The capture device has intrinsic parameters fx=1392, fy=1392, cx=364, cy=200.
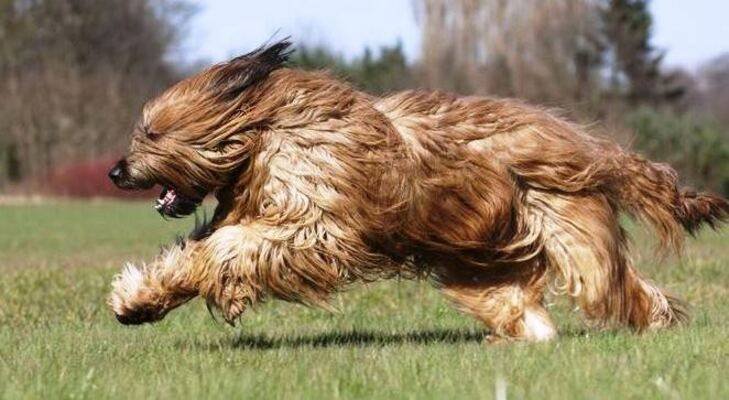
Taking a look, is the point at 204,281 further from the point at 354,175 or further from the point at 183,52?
the point at 183,52

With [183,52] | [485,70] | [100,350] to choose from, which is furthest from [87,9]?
[100,350]

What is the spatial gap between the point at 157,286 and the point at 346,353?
92 centimetres

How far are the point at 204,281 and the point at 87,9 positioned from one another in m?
57.7

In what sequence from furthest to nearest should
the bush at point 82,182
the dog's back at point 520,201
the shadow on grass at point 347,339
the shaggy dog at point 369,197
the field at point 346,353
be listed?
1. the bush at point 82,182
2. the shadow on grass at point 347,339
3. the dog's back at point 520,201
4. the shaggy dog at point 369,197
5. the field at point 346,353

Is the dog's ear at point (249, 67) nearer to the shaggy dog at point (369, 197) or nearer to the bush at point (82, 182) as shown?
the shaggy dog at point (369, 197)

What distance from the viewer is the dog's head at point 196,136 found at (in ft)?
20.8

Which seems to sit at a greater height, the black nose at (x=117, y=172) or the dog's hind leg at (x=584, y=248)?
the black nose at (x=117, y=172)

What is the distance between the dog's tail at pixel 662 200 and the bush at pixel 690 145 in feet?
107

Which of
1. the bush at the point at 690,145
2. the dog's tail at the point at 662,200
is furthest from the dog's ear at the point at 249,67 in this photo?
the bush at the point at 690,145

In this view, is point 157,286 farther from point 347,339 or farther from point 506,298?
point 506,298

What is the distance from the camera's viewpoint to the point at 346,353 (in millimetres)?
6062

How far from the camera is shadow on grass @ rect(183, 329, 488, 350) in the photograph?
685 cm

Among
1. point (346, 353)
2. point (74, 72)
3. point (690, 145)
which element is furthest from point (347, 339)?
point (74, 72)

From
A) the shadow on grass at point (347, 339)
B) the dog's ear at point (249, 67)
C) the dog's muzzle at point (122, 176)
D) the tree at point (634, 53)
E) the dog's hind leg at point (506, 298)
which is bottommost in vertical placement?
the tree at point (634, 53)
